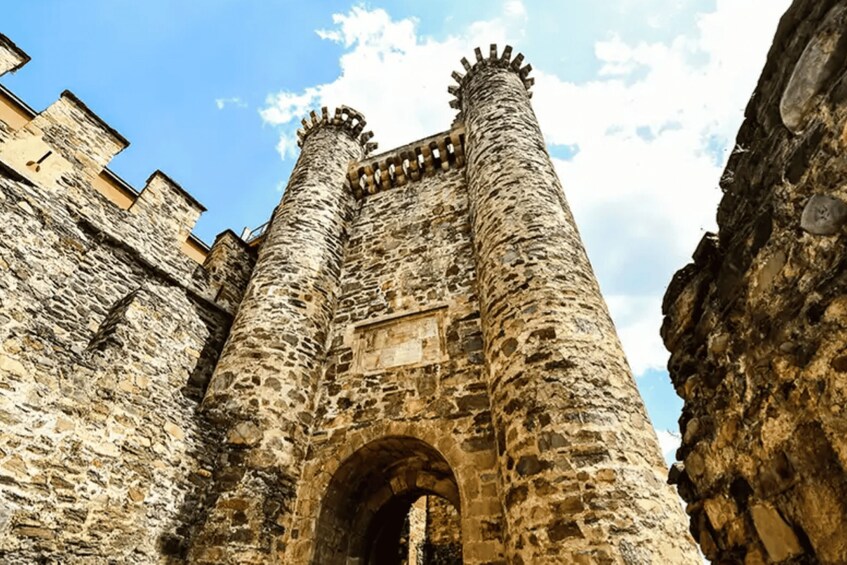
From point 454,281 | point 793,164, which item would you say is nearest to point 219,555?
point 454,281

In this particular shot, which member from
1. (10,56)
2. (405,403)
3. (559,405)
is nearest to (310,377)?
(405,403)

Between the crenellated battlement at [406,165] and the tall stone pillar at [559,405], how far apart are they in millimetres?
3217

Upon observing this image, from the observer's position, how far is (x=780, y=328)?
147cm

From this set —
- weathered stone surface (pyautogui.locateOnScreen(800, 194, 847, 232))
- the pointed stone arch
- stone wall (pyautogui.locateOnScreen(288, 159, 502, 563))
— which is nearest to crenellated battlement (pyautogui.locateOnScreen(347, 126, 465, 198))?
stone wall (pyautogui.locateOnScreen(288, 159, 502, 563))

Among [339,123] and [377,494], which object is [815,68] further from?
[339,123]

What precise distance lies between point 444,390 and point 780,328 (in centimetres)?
470

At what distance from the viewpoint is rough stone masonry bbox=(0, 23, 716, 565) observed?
13.3 feet

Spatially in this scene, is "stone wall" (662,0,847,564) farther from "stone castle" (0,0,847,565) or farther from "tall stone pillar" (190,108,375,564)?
"tall stone pillar" (190,108,375,564)

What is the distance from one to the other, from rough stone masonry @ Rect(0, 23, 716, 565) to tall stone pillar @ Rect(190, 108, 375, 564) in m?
0.03

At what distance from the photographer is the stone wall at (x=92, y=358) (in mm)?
4062

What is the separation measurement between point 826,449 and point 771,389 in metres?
0.27

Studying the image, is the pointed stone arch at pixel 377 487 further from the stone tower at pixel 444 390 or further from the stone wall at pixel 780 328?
the stone wall at pixel 780 328

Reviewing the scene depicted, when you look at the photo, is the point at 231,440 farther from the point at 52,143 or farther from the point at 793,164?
the point at 793,164

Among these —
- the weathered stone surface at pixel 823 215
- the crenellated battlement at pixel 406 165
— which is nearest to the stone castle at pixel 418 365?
the weathered stone surface at pixel 823 215
